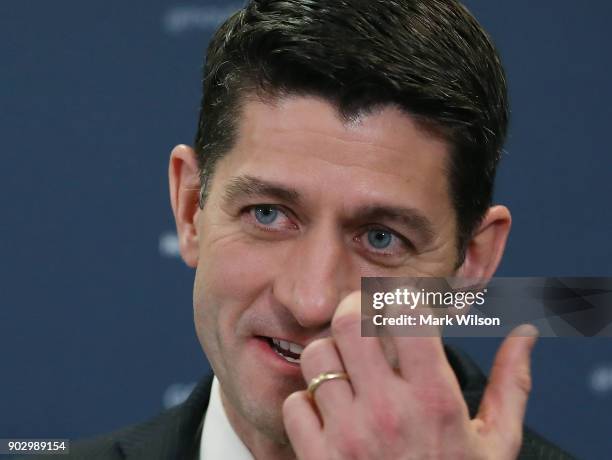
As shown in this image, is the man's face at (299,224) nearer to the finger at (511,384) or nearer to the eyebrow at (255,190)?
the eyebrow at (255,190)

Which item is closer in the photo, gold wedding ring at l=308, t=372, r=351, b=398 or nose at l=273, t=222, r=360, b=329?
gold wedding ring at l=308, t=372, r=351, b=398

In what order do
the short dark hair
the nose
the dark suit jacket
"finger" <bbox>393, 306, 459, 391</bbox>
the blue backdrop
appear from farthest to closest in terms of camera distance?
the blue backdrop, the dark suit jacket, the short dark hair, the nose, "finger" <bbox>393, 306, 459, 391</bbox>

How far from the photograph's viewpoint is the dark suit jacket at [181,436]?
1840 millimetres

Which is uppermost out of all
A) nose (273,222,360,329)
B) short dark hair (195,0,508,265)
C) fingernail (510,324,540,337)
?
short dark hair (195,0,508,265)

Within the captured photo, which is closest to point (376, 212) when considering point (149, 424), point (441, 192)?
point (441, 192)

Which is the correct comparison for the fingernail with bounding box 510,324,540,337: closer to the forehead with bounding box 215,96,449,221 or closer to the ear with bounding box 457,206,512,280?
the forehead with bounding box 215,96,449,221

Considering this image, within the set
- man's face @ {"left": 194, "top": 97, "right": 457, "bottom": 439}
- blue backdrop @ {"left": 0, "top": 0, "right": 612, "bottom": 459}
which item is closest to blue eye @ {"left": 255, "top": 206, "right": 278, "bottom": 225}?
man's face @ {"left": 194, "top": 97, "right": 457, "bottom": 439}

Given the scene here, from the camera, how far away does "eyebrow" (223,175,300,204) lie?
154cm

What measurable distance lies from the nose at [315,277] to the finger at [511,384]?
277 millimetres

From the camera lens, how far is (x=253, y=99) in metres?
1.64

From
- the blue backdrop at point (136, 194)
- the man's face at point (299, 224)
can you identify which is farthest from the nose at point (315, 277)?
the blue backdrop at point (136, 194)

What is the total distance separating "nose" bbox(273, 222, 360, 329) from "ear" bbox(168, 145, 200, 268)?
11.9 inches

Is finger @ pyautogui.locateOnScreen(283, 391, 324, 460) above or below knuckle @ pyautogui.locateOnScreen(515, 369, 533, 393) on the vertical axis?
below

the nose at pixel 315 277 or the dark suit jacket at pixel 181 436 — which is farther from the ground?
the nose at pixel 315 277
